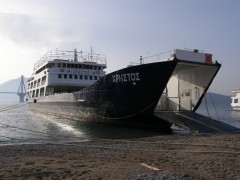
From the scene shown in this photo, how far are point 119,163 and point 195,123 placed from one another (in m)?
9.17

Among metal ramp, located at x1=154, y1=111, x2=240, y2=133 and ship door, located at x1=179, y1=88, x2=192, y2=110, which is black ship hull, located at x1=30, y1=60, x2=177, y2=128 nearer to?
metal ramp, located at x1=154, y1=111, x2=240, y2=133

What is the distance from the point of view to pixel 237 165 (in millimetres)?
7098

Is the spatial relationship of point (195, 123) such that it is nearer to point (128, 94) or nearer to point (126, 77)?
point (128, 94)

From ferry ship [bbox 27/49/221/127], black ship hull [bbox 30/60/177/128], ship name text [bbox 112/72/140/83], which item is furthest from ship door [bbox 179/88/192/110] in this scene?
ship name text [bbox 112/72/140/83]

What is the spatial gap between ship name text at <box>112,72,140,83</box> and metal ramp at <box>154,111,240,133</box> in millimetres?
2335

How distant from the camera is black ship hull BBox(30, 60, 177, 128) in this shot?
16125 mm

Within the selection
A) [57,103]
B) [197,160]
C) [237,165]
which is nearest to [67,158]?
[197,160]

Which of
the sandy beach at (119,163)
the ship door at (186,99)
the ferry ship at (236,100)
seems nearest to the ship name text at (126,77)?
the ship door at (186,99)

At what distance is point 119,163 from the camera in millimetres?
7641

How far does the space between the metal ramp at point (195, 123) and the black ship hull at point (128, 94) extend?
859 mm

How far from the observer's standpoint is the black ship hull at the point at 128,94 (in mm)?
16125

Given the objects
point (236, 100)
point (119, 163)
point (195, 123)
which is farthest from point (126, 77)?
point (236, 100)

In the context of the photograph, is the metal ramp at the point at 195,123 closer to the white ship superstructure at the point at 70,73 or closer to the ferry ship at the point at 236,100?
the white ship superstructure at the point at 70,73

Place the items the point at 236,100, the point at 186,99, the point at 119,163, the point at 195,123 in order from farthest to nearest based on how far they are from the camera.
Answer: the point at 236,100 → the point at 186,99 → the point at 195,123 → the point at 119,163
